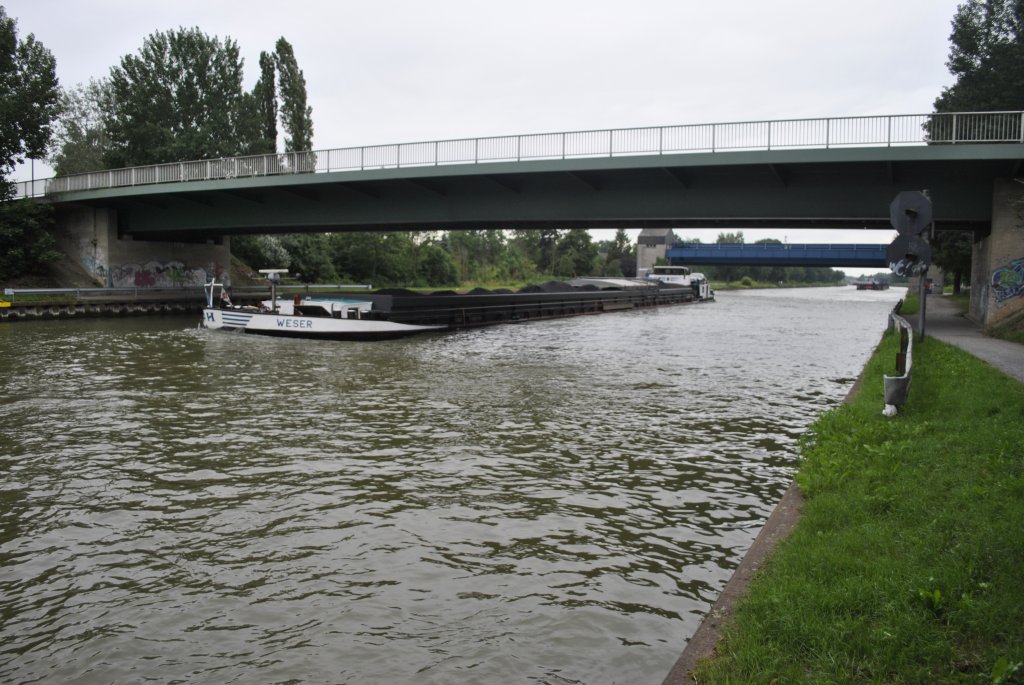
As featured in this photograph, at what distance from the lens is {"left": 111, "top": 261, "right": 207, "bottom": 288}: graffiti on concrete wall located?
3950 centimetres

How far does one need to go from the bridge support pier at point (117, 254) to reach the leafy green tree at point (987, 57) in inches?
1607

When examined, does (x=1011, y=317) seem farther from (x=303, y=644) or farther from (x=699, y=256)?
(x=699, y=256)

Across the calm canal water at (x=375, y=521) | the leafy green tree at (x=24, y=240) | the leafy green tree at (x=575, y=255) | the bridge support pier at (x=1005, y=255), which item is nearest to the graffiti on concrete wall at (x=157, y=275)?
the leafy green tree at (x=24, y=240)

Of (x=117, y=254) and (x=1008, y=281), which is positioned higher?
(x=117, y=254)

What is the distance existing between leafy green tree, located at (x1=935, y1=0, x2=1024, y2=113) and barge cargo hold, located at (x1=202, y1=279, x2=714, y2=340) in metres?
21.1

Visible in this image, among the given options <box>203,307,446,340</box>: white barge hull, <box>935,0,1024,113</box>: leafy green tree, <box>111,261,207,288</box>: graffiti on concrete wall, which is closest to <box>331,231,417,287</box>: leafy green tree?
<box>111,261,207,288</box>: graffiti on concrete wall

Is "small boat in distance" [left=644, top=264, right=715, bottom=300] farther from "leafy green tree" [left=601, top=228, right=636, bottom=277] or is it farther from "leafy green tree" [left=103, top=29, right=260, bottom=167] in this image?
"leafy green tree" [left=601, top=228, right=636, bottom=277]

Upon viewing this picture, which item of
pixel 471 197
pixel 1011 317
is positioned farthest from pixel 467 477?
pixel 471 197

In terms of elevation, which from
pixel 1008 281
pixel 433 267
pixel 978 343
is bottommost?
pixel 978 343

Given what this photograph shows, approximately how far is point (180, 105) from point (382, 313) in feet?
122

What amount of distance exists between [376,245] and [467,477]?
196 feet

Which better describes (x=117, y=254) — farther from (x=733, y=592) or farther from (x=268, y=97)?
(x=733, y=592)

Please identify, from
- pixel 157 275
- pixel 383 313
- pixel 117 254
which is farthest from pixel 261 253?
pixel 383 313

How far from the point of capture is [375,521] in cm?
704
